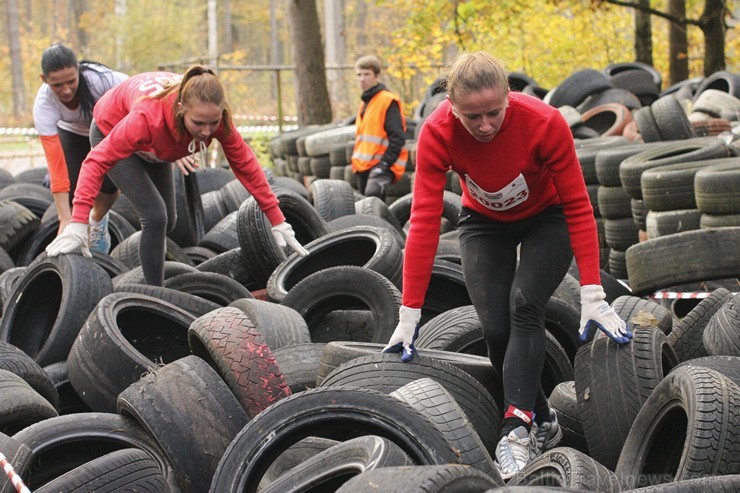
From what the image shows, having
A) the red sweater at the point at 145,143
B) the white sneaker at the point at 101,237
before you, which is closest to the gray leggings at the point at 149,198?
the red sweater at the point at 145,143

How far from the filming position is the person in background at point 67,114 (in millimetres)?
7129

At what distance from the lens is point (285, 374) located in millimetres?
5453

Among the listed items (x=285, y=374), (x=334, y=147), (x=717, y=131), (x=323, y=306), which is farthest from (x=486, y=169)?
(x=334, y=147)

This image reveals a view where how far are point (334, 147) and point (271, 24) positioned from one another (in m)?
41.2

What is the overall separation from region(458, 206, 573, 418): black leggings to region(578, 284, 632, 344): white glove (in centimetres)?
15

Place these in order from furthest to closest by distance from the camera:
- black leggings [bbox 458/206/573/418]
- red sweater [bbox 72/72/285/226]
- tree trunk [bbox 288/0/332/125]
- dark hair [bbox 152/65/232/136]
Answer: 1. tree trunk [bbox 288/0/332/125]
2. red sweater [bbox 72/72/285/226]
3. dark hair [bbox 152/65/232/136]
4. black leggings [bbox 458/206/573/418]

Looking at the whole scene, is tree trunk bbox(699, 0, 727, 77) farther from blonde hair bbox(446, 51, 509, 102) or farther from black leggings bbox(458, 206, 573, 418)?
blonde hair bbox(446, 51, 509, 102)

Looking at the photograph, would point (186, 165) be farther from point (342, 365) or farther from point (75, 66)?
point (342, 365)

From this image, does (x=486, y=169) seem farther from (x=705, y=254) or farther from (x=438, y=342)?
(x=705, y=254)

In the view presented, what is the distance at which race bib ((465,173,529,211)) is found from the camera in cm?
435

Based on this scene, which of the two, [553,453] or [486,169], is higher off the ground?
[486,169]

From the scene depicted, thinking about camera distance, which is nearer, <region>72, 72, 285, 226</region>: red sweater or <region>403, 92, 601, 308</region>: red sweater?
<region>403, 92, 601, 308</region>: red sweater

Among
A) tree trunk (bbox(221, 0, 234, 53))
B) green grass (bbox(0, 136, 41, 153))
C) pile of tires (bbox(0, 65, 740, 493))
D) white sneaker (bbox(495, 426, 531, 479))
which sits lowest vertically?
green grass (bbox(0, 136, 41, 153))

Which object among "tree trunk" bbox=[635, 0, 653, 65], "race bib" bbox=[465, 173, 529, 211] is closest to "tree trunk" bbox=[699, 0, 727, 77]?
"tree trunk" bbox=[635, 0, 653, 65]
